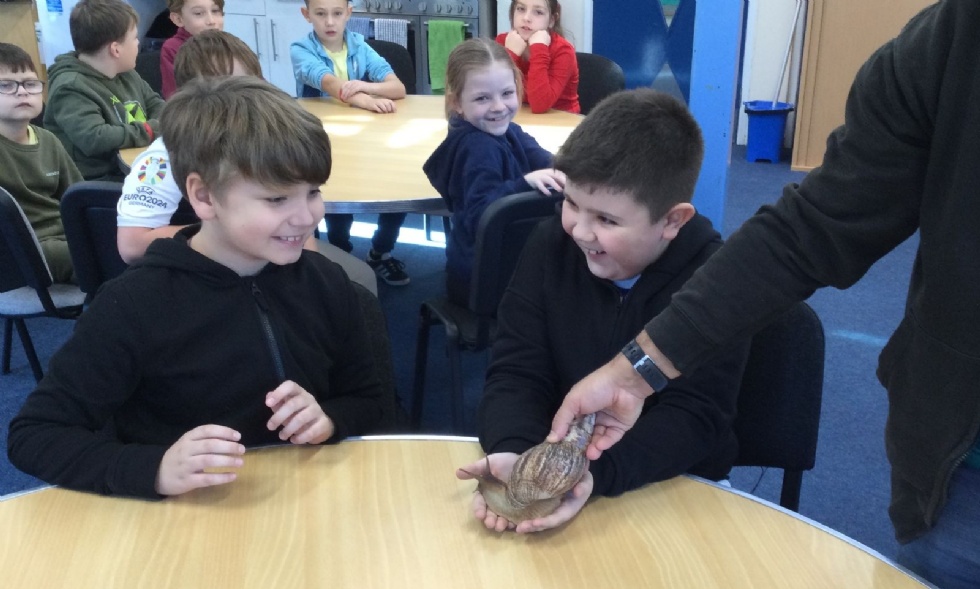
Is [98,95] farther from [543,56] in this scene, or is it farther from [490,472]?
[490,472]

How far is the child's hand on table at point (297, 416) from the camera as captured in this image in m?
1.09

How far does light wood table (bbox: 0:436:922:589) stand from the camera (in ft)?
2.84

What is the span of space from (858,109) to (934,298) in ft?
0.69

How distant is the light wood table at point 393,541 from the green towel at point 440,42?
516cm

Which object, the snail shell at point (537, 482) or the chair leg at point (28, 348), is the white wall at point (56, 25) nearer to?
the chair leg at point (28, 348)

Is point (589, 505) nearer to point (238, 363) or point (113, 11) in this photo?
point (238, 363)

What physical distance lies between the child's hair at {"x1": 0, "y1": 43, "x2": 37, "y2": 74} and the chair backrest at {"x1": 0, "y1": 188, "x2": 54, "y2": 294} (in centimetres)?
81

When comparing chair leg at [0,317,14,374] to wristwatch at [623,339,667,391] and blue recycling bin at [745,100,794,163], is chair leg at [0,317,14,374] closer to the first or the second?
wristwatch at [623,339,667,391]

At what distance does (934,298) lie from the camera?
0.85 m

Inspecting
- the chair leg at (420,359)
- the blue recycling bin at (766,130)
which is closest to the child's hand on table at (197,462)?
the chair leg at (420,359)

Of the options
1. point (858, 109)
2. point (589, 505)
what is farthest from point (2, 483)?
point (858, 109)

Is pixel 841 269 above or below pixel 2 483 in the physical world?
above

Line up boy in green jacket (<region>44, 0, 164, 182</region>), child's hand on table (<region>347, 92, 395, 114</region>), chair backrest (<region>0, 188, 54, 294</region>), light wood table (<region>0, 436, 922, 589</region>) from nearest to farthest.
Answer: light wood table (<region>0, 436, 922, 589</region>), chair backrest (<region>0, 188, 54, 294</region>), boy in green jacket (<region>44, 0, 164, 182</region>), child's hand on table (<region>347, 92, 395, 114</region>)

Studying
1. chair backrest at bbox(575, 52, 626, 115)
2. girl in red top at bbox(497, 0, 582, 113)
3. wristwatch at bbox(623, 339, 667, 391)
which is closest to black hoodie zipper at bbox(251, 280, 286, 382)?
wristwatch at bbox(623, 339, 667, 391)
